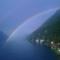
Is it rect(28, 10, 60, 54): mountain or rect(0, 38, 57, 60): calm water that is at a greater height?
rect(28, 10, 60, 54): mountain

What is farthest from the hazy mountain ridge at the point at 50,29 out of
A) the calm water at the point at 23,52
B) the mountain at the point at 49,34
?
the calm water at the point at 23,52

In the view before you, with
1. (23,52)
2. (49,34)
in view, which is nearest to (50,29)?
(49,34)

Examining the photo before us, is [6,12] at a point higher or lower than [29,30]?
higher

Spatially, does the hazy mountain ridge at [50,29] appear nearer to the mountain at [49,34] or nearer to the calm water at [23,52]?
the mountain at [49,34]

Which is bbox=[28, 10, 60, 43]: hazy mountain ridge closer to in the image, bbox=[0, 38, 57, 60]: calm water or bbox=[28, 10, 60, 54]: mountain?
bbox=[28, 10, 60, 54]: mountain

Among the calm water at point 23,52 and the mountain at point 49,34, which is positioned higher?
the mountain at point 49,34

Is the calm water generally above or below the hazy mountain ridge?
below

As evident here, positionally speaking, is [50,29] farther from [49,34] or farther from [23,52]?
[23,52]

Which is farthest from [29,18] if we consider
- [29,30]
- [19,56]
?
[19,56]

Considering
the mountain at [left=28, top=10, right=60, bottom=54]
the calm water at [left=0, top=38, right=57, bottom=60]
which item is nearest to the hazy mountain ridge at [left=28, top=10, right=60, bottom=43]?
the mountain at [left=28, top=10, right=60, bottom=54]

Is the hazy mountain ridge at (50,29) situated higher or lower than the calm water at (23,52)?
higher

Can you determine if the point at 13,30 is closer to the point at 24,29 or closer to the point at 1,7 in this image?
the point at 24,29
